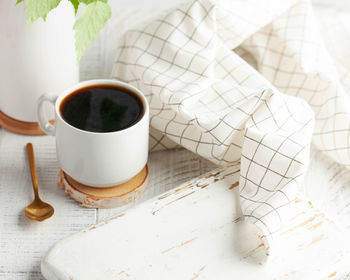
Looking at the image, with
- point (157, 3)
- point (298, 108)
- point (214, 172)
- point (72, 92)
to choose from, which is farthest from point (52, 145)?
point (157, 3)

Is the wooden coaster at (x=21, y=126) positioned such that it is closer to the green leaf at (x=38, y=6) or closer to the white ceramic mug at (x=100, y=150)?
the white ceramic mug at (x=100, y=150)

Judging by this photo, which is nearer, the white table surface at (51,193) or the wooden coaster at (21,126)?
the white table surface at (51,193)

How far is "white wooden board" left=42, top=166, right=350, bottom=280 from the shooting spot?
0.54 meters

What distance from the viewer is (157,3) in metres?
1.03

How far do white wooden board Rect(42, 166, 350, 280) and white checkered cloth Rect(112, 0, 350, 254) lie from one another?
26 mm

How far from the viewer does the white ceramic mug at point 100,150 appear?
580mm

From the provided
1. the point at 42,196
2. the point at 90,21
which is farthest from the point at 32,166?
the point at 90,21

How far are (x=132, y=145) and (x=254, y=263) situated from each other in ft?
0.61

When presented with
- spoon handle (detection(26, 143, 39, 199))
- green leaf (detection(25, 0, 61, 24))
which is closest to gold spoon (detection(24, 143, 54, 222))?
spoon handle (detection(26, 143, 39, 199))

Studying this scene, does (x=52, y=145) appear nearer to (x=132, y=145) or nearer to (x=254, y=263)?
(x=132, y=145)

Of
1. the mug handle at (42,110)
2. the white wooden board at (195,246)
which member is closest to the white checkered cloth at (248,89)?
the white wooden board at (195,246)

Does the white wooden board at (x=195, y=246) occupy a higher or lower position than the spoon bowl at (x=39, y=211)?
higher

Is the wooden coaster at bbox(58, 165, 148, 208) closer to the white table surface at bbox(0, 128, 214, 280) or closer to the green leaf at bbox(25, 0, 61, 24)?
the white table surface at bbox(0, 128, 214, 280)

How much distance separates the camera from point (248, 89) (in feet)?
2.22
